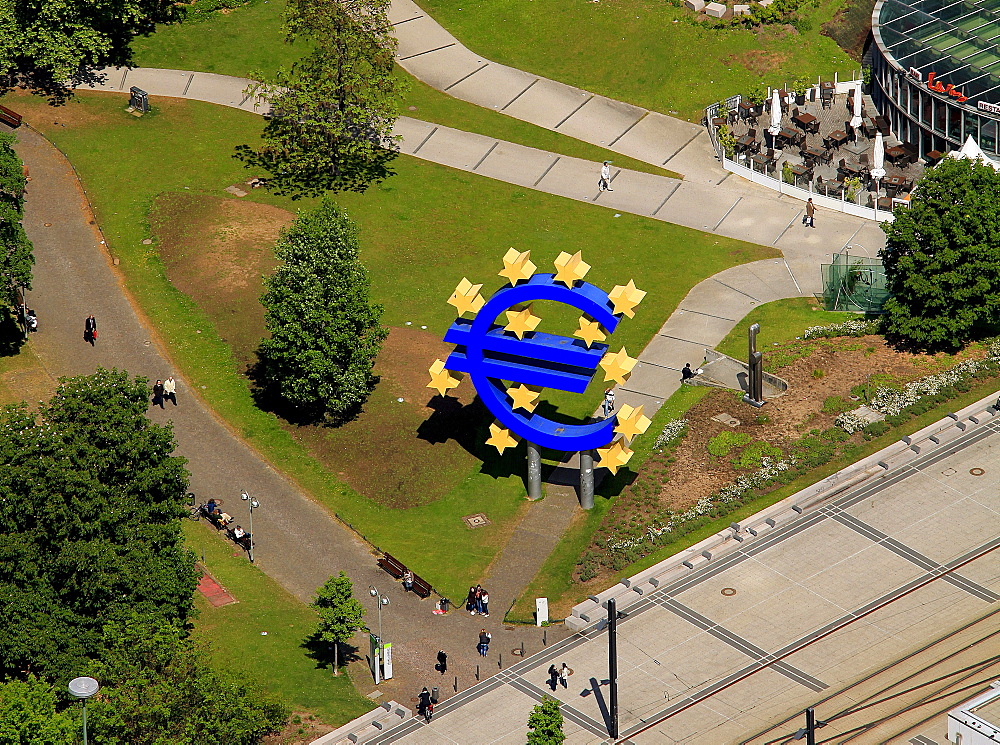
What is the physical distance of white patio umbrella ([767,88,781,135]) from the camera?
113 metres

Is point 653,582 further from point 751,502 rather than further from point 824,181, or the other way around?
point 824,181

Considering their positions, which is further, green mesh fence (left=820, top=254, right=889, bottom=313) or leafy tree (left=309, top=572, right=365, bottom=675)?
green mesh fence (left=820, top=254, right=889, bottom=313)

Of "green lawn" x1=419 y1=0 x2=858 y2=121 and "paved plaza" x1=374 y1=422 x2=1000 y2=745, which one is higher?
"green lawn" x1=419 y1=0 x2=858 y2=121

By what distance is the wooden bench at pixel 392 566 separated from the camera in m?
82.6

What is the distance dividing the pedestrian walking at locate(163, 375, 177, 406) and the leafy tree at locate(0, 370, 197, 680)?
16.7m

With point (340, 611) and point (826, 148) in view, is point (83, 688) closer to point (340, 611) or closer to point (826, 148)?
point (340, 611)

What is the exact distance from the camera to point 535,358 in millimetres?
83250

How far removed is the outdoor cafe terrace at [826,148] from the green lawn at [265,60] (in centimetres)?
808

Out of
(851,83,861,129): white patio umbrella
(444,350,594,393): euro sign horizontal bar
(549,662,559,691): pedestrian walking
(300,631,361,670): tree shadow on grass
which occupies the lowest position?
(300,631,361,670): tree shadow on grass

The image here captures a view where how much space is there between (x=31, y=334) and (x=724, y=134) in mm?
46115

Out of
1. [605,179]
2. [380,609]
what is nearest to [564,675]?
[380,609]

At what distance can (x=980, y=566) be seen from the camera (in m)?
80.8

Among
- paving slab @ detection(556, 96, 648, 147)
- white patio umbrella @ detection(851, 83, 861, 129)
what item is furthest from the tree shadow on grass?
white patio umbrella @ detection(851, 83, 861, 129)

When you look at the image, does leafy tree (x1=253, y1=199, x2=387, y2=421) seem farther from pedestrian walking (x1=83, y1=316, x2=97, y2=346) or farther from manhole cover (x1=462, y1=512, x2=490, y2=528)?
pedestrian walking (x1=83, y1=316, x2=97, y2=346)
